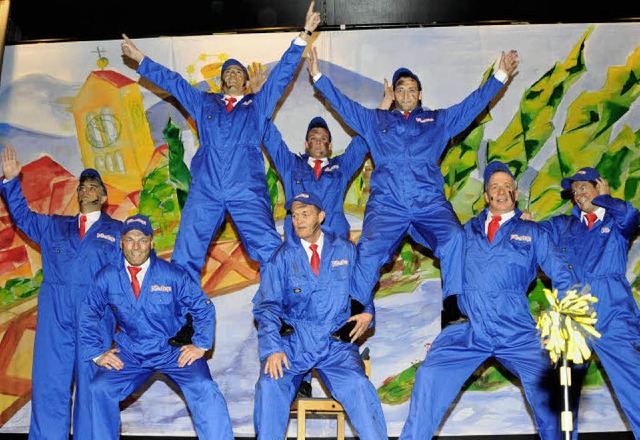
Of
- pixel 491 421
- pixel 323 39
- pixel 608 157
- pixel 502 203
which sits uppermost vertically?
pixel 323 39

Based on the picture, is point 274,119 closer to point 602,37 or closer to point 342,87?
point 342,87

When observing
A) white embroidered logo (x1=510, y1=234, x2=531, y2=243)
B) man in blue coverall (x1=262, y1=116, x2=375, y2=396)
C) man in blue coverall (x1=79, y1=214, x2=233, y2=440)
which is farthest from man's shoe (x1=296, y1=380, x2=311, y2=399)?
white embroidered logo (x1=510, y1=234, x2=531, y2=243)

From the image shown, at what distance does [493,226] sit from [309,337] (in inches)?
61.2

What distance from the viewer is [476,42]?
7.44 meters

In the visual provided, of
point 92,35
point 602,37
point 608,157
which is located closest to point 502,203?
point 608,157

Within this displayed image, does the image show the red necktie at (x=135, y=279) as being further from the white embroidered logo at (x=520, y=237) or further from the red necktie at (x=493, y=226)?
the white embroidered logo at (x=520, y=237)

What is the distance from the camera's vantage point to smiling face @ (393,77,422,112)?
654cm

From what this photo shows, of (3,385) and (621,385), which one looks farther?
(3,385)

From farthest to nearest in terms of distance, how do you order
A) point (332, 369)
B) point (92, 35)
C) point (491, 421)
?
point (92, 35) < point (491, 421) < point (332, 369)

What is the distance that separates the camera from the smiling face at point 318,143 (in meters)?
6.88

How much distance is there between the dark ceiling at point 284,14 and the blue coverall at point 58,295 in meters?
1.84

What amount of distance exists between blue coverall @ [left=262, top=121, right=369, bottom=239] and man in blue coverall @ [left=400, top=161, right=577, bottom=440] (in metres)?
1.22

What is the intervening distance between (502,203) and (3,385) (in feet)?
14.9

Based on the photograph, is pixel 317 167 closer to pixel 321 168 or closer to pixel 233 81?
pixel 321 168
